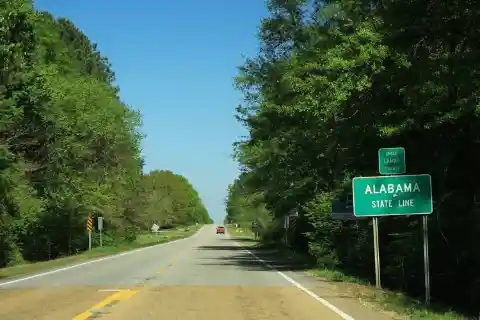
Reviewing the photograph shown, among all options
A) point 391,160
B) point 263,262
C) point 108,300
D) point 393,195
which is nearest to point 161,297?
point 108,300

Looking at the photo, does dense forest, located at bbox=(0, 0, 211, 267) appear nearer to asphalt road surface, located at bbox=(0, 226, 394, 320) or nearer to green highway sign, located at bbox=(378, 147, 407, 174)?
asphalt road surface, located at bbox=(0, 226, 394, 320)

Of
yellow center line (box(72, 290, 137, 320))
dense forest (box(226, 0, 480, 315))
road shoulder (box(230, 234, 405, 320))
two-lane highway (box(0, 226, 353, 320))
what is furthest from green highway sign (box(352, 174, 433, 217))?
yellow center line (box(72, 290, 137, 320))

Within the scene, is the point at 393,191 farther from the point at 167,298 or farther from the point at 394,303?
the point at 167,298

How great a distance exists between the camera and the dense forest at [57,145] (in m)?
30.6

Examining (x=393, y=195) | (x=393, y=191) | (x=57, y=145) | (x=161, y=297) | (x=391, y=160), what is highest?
(x=57, y=145)

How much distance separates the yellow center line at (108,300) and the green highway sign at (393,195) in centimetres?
635

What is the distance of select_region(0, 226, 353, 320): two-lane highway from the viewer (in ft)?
40.9

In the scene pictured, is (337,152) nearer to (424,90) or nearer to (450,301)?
(450,301)

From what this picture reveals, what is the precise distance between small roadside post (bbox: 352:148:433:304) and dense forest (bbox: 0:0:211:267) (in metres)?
13.7

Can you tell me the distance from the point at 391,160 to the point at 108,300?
25.8ft

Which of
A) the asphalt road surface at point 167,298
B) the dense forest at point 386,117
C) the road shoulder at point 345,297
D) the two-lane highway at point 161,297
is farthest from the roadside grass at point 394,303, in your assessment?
the dense forest at point 386,117

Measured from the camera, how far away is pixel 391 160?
16.6m

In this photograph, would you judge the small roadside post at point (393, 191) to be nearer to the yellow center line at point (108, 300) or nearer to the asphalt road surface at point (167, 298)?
the asphalt road surface at point (167, 298)

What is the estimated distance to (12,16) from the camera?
88.2 feet
